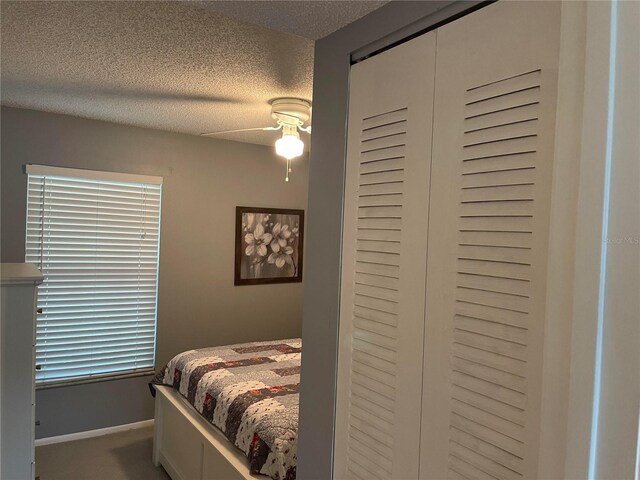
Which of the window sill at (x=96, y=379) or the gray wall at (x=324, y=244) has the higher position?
the gray wall at (x=324, y=244)

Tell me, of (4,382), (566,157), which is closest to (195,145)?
(4,382)

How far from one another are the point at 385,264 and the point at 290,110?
184 cm

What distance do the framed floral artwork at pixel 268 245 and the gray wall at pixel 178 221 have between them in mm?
73

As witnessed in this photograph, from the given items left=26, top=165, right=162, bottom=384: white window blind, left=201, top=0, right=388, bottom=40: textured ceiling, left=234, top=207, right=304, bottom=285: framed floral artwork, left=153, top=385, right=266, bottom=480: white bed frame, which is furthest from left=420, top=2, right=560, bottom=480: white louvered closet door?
left=234, top=207, right=304, bottom=285: framed floral artwork

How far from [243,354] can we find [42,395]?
1.51 m

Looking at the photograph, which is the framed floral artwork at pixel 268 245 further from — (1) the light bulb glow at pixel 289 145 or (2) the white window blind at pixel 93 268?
(1) the light bulb glow at pixel 289 145

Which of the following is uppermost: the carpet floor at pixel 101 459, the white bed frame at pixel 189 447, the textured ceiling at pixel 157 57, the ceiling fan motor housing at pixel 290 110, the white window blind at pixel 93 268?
the textured ceiling at pixel 157 57

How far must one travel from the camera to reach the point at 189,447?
9.68ft

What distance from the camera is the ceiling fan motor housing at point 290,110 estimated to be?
2.91 meters

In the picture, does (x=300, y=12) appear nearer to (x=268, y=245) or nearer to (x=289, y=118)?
(x=289, y=118)

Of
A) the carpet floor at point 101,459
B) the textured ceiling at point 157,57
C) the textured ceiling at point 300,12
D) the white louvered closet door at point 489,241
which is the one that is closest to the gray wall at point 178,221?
the carpet floor at point 101,459

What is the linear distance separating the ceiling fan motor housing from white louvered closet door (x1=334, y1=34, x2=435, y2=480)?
58.0 inches

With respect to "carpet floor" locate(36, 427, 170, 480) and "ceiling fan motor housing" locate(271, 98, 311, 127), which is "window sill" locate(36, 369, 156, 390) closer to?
"carpet floor" locate(36, 427, 170, 480)

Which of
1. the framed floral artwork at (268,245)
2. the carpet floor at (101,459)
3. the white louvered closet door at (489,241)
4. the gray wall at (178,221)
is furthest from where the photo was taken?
the framed floral artwork at (268,245)
